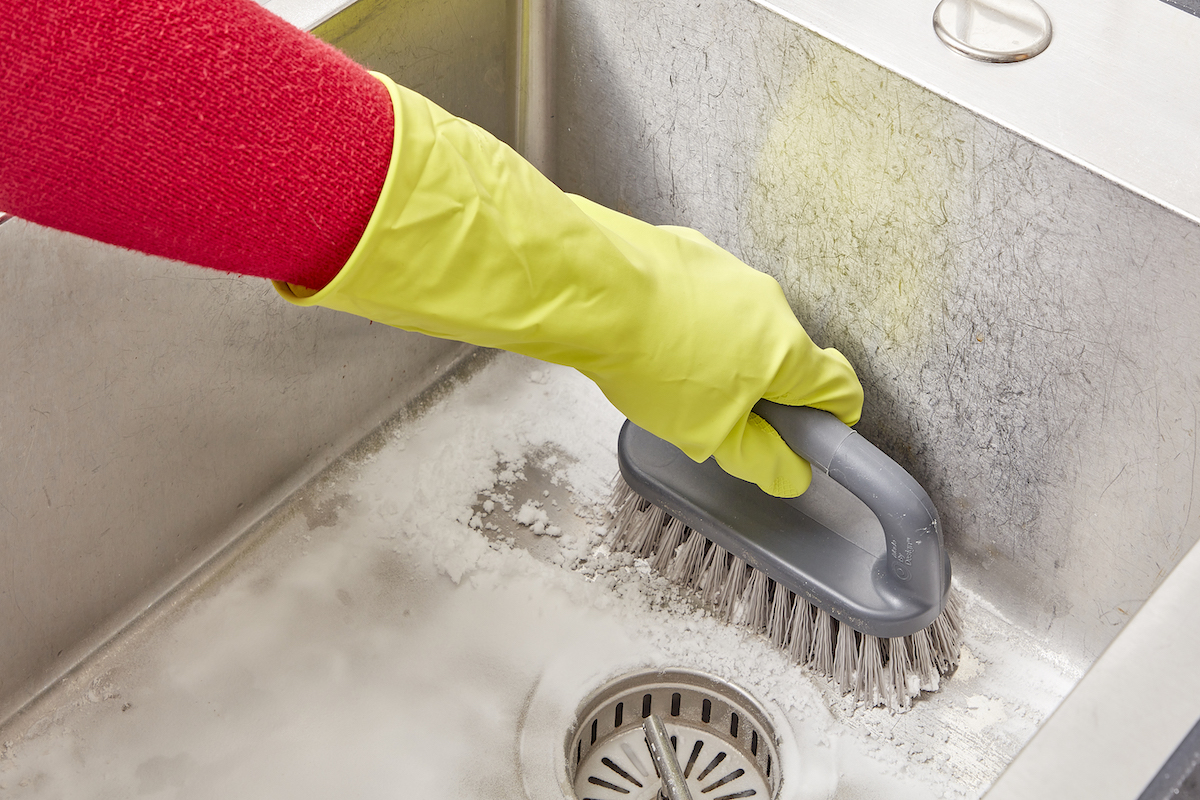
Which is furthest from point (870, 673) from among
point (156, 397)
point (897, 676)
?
point (156, 397)

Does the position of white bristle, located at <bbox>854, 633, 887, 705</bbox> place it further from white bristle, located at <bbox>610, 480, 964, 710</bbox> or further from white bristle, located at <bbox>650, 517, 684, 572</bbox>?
white bristle, located at <bbox>650, 517, 684, 572</bbox>

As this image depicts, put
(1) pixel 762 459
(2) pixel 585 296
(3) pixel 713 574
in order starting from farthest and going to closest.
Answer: (3) pixel 713 574
(1) pixel 762 459
(2) pixel 585 296

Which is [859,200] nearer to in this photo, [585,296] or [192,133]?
[585,296]

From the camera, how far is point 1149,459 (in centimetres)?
64

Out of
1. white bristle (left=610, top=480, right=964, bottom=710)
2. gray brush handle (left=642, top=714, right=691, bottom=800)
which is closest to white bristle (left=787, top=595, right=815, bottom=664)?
white bristle (left=610, top=480, right=964, bottom=710)

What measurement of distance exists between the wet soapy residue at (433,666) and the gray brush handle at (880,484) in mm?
129

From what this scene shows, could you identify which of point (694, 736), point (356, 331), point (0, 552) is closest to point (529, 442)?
point (356, 331)

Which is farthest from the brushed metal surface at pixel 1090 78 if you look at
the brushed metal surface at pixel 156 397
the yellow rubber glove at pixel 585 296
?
the brushed metal surface at pixel 156 397

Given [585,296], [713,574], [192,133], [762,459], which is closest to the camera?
[192,133]

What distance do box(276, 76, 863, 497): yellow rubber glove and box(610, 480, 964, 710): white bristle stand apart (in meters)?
0.10

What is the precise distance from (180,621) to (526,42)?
0.49m

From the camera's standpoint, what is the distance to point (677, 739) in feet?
2.53

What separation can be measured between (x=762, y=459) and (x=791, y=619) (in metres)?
0.15

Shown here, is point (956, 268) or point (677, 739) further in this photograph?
point (677, 739)
